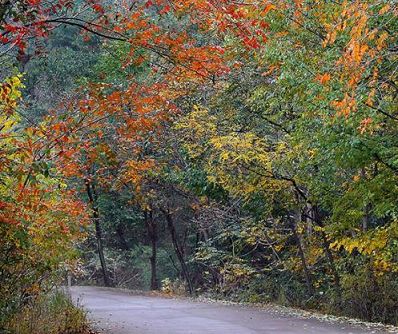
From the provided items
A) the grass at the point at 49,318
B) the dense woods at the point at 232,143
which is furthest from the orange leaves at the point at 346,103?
Answer: the grass at the point at 49,318

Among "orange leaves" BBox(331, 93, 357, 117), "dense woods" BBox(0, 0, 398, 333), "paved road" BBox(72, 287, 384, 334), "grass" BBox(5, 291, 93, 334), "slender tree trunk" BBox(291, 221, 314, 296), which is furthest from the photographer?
"slender tree trunk" BBox(291, 221, 314, 296)

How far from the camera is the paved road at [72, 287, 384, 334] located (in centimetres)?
1114

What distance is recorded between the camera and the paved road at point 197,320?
11.1 metres

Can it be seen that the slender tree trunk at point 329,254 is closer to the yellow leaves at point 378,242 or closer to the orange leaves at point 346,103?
the yellow leaves at point 378,242

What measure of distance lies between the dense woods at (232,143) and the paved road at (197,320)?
165 cm

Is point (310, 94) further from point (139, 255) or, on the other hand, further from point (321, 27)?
point (139, 255)

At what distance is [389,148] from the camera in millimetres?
11195

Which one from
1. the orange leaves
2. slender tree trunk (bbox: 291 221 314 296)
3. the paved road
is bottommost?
the paved road

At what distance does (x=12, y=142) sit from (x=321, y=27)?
666 cm

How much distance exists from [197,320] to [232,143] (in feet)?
15.9

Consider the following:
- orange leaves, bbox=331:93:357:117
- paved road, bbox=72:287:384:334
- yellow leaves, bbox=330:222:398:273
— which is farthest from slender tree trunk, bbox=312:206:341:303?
orange leaves, bbox=331:93:357:117

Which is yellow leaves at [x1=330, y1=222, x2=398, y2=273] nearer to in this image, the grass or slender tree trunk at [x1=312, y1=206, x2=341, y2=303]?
slender tree trunk at [x1=312, y1=206, x2=341, y2=303]

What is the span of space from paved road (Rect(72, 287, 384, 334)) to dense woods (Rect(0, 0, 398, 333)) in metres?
1.65

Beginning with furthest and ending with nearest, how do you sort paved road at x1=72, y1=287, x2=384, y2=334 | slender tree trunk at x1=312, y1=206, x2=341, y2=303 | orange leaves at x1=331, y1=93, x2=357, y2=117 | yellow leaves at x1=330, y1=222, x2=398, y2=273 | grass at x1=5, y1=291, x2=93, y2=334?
slender tree trunk at x1=312, y1=206, x2=341, y2=303, yellow leaves at x1=330, y1=222, x2=398, y2=273, paved road at x1=72, y1=287, x2=384, y2=334, grass at x1=5, y1=291, x2=93, y2=334, orange leaves at x1=331, y1=93, x2=357, y2=117
